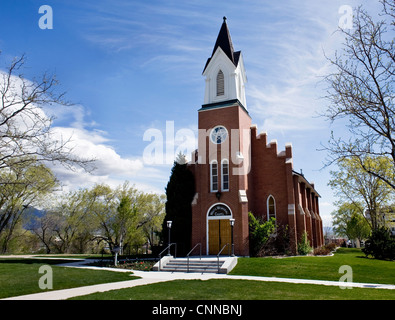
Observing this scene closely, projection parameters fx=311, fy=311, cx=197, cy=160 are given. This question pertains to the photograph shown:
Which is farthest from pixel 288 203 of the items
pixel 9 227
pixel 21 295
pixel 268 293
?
pixel 9 227

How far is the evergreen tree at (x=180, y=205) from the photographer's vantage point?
2323 centimetres

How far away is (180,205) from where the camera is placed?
23.8m

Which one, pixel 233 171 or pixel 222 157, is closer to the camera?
pixel 233 171

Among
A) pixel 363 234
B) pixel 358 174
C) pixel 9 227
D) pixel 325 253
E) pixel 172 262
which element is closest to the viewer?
pixel 172 262

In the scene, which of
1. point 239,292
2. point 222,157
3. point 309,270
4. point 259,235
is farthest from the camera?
point 222,157

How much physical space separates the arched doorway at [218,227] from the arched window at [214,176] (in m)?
1.42

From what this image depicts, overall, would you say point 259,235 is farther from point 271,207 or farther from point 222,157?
point 222,157

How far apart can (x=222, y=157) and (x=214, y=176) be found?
1.58 m

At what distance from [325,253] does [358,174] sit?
553 inches

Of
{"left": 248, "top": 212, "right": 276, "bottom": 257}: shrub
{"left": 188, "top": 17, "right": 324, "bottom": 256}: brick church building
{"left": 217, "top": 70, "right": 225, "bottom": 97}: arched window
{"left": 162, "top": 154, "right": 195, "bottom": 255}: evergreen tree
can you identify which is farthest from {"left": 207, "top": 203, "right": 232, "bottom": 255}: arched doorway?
{"left": 217, "top": 70, "right": 225, "bottom": 97}: arched window

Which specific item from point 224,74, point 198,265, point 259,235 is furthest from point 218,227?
point 224,74

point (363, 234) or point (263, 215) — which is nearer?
point (263, 215)

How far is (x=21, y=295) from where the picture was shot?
9.62 meters
